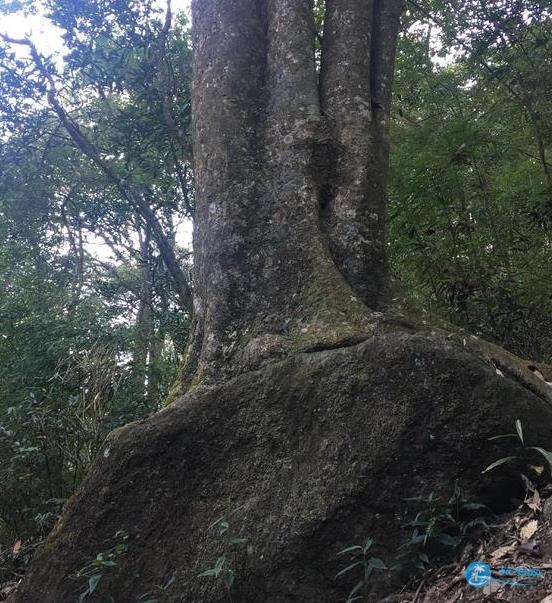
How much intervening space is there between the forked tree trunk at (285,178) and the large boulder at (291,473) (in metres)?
0.36

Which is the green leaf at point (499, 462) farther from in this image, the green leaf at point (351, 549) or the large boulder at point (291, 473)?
the green leaf at point (351, 549)

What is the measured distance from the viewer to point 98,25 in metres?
6.08

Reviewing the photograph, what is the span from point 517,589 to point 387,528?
0.54 metres

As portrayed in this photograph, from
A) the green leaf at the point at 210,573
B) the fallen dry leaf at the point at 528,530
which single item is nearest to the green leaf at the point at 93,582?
the green leaf at the point at 210,573

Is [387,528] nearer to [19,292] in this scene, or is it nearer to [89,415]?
[89,415]

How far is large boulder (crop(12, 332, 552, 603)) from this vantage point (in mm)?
2326

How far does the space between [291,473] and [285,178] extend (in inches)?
72.4

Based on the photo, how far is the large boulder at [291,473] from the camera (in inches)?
91.6

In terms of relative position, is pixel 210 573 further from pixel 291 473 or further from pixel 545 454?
pixel 545 454

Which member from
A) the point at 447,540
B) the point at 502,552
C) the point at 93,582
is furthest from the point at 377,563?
the point at 93,582

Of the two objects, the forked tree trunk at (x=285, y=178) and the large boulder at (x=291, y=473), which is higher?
the forked tree trunk at (x=285, y=178)

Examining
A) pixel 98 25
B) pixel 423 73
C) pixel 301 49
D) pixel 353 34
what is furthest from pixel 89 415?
pixel 423 73

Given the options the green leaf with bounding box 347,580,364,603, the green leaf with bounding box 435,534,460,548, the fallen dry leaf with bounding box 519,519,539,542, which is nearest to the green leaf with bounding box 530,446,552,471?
the fallen dry leaf with bounding box 519,519,539,542

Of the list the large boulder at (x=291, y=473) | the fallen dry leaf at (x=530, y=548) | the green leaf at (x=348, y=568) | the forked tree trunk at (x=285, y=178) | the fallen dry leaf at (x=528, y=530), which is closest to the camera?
the fallen dry leaf at (x=530, y=548)
